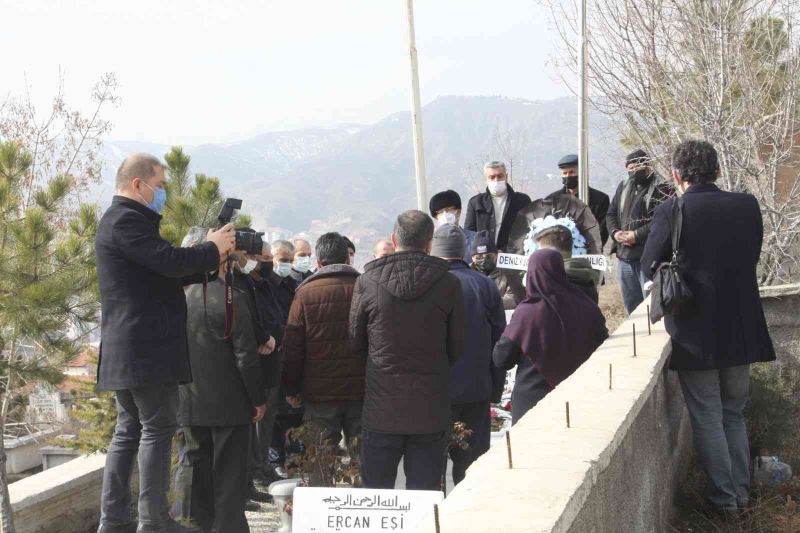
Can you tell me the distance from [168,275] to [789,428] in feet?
14.4

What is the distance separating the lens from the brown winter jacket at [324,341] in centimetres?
560

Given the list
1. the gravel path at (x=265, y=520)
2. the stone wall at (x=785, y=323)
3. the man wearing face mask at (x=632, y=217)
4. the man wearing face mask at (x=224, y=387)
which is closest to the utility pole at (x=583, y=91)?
the man wearing face mask at (x=632, y=217)

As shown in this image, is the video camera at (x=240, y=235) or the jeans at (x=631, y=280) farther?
the jeans at (x=631, y=280)

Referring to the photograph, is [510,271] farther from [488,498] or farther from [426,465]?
[488,498]

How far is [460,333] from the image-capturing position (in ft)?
16.9

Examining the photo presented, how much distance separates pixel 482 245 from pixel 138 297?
3.71 metres

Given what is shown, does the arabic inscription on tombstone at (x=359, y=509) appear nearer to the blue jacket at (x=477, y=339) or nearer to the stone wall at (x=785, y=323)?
the blue jacket at (x=477, y=339)

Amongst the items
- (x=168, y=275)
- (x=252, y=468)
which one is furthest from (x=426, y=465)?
(x=252, y=468)

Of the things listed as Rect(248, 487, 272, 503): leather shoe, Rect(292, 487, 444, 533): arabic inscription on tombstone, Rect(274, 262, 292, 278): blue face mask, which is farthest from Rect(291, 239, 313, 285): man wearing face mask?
Rect(292, 487, 444, 533): arabic inscription on tombstone

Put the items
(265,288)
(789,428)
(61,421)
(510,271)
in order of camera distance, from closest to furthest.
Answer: (789,428) < (265,288) < (510,271) < (61,421)

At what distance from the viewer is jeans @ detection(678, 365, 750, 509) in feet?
17.5

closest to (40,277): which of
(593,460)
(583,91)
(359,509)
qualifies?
(359,509)

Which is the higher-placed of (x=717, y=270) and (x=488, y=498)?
(x=717, y=270)

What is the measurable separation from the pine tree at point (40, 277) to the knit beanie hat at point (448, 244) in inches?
121
